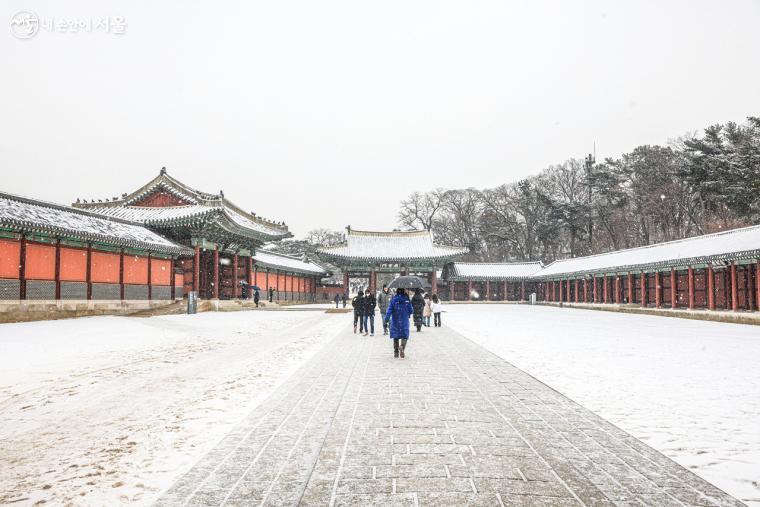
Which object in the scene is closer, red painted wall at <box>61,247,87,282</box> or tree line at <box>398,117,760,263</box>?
red painted wall at <box>61,247,87,282</box>

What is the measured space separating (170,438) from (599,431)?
13.5 ft

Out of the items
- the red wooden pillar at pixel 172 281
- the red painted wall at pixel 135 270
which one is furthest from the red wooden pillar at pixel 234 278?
the red painted wall at pixel 135 270

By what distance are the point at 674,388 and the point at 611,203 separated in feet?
161

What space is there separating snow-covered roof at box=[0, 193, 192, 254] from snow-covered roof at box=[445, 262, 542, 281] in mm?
29386

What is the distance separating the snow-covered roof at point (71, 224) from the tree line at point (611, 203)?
119ft

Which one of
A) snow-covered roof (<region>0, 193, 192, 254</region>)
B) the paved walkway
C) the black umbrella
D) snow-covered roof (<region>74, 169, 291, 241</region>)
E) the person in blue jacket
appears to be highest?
snow-covered roof (<region>74, 169, 291, 241</region>)

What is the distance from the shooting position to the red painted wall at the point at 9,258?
17.5 m

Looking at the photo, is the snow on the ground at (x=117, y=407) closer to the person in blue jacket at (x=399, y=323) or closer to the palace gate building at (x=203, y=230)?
the person in blue jacket at (x=399, y=323)

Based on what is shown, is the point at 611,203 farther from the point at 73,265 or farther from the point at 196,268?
the point at 73,265

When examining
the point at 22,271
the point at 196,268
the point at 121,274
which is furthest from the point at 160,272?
the point at 22,271

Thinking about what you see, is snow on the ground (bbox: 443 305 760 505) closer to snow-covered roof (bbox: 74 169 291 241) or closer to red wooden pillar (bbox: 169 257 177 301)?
red wooden pillar (bbox: 169 257 177 301)

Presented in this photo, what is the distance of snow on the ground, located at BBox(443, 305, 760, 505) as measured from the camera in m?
4.02

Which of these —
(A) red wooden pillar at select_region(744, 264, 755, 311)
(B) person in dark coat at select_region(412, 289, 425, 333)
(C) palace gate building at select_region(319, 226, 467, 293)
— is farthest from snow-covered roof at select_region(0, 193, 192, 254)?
(A) red wooden pillar at select_region(744, 264, 755, 311)

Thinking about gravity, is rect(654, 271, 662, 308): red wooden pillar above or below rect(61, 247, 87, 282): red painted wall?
below
